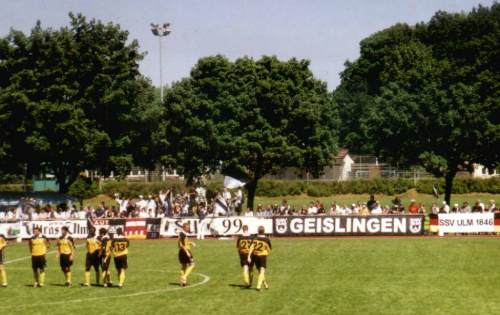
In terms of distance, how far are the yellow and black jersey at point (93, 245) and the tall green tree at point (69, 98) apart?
1479 inches

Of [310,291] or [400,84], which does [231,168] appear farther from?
[310,291]

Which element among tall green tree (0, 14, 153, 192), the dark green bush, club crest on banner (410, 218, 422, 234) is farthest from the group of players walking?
the dark green bush

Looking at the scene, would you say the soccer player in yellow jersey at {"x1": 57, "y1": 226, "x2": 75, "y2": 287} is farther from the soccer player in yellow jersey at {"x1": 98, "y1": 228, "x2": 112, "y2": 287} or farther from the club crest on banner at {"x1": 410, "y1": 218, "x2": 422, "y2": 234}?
the club crest on banner at {"x1": 410, "y1": 218, "x2": 422, "y2": 234}

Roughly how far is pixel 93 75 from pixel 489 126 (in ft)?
104

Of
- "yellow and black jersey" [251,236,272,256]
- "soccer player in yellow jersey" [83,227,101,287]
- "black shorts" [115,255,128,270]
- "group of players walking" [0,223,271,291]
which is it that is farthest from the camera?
"soccer player in yellow jersey" [83,227,101,287]

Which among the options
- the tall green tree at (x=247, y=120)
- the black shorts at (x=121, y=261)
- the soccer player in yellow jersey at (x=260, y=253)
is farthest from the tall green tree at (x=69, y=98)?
→ the soccer player in yellow jersey at (x=260, y=253)

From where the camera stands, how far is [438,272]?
30.3 meters

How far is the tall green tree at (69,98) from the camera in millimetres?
65438

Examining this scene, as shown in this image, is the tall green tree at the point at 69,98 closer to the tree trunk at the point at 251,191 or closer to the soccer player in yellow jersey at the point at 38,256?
the tree trunk at the point at 251,191

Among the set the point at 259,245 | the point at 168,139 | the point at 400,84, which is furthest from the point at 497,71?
the point at 259,245

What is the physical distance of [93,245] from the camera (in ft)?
93.6

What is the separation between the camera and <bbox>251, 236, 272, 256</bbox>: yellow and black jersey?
86.5 feet

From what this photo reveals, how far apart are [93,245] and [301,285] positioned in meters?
7.28

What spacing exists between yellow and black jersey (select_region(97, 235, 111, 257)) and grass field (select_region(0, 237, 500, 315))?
52.4 inches
